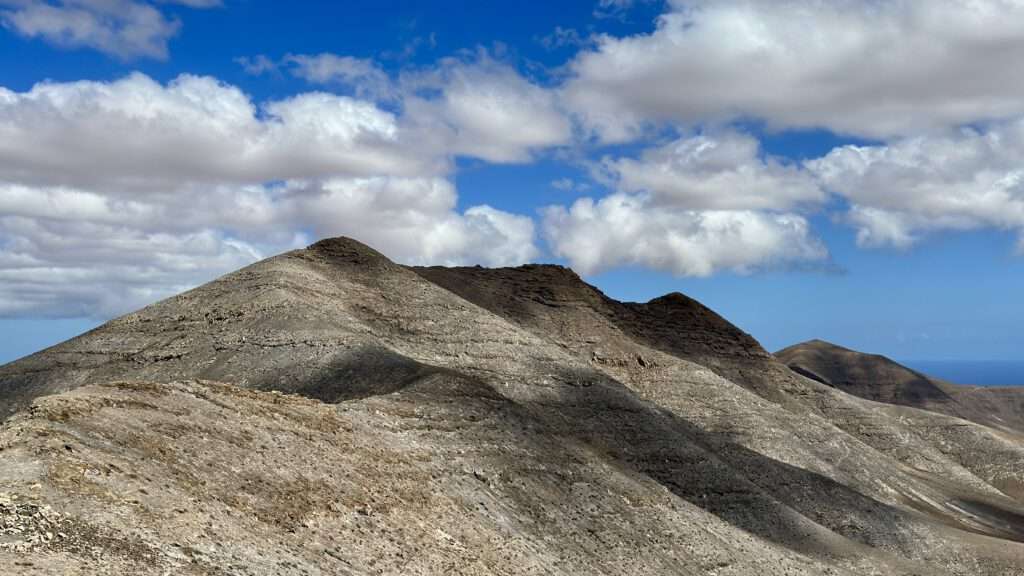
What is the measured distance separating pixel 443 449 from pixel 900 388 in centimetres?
16712

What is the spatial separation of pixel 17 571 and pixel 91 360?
4676 centimetres

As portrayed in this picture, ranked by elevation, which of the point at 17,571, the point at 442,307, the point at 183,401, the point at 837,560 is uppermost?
the point at 442,307

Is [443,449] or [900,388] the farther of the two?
[900,388]

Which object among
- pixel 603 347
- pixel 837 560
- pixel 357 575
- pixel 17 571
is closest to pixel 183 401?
pixel 357 575

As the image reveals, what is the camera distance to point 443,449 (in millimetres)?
33719

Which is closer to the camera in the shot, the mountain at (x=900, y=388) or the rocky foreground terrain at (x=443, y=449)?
the rocky foreground terrain at (x=443, y=449)

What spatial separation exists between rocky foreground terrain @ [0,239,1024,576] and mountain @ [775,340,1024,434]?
274ft

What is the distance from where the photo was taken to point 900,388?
18050 centimetres

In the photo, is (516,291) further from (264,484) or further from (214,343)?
(264,484)

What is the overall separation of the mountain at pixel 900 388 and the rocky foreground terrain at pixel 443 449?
8361 cm

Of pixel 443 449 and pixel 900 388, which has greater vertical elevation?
pixel 900 388

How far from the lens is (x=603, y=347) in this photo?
255ft

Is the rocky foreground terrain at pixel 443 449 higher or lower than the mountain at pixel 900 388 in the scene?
lower

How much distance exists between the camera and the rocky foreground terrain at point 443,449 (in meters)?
20.4
